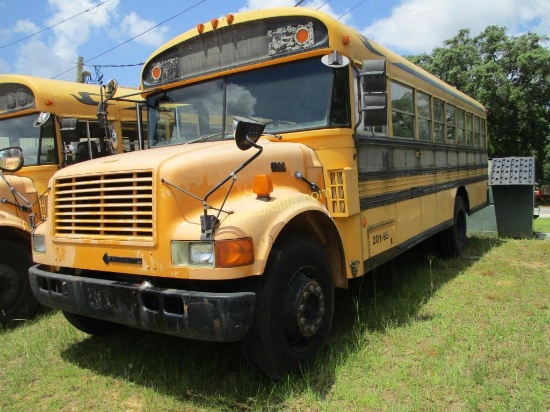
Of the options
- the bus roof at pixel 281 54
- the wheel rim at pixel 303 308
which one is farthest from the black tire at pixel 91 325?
the bus roof at pixel 281 54

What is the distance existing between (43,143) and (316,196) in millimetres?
3665

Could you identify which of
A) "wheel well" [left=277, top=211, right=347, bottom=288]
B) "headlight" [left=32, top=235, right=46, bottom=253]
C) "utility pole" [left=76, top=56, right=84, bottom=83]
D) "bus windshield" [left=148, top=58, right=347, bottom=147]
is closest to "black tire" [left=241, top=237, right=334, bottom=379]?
"wheel well" [left=277, top=211, right=347, bottom=288]

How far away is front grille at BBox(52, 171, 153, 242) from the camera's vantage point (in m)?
2.77

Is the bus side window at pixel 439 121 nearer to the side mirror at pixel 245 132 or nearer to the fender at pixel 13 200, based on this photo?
the side mirror at pixel 245 132

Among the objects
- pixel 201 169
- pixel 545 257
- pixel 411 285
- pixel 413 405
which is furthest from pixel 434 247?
pixel 201 169

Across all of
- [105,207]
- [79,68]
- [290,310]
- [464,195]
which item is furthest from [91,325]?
[79,68]

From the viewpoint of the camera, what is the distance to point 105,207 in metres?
2.94

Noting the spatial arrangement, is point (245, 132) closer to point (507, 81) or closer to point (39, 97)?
point (39, 97)

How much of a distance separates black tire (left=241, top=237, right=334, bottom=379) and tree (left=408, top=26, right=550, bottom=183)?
891 inches

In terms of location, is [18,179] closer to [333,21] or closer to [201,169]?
[201,169]

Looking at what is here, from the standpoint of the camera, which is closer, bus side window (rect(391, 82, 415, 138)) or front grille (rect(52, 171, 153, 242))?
front grille (rect(52, 171, 153, 242))

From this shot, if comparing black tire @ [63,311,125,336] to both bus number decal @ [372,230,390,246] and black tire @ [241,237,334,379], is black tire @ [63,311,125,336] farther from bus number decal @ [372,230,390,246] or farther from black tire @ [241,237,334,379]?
bus number decal @ [372,230,390,246]

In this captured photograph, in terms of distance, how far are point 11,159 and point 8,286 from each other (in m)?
1.24

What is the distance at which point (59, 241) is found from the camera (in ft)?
10.4
